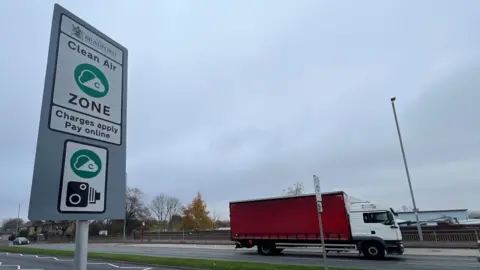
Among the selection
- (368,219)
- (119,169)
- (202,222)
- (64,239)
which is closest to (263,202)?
(368,219)

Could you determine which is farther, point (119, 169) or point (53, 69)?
point (119, 169)

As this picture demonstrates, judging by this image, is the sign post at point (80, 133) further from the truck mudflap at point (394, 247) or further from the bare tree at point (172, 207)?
the bare tree at point (172, 207)

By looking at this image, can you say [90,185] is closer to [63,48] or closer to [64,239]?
[63,48]

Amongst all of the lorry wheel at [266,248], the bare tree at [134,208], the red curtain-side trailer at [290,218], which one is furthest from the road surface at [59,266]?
the bare tree at [134,208]

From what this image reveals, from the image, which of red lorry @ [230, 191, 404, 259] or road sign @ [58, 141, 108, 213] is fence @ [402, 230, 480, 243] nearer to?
red lorry @ [230, 191, 404, 259]

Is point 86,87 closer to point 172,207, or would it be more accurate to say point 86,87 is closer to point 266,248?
point 266,248

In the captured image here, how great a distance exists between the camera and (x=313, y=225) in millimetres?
20844

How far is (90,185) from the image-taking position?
2168mm

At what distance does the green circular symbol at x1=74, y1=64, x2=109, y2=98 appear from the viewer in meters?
2.27

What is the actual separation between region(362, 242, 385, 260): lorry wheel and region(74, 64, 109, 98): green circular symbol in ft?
66.2

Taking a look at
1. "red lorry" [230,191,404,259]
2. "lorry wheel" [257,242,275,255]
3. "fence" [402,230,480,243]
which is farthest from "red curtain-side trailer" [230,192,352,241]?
"fence" [402,230,480,243]

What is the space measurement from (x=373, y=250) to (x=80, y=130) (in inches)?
802

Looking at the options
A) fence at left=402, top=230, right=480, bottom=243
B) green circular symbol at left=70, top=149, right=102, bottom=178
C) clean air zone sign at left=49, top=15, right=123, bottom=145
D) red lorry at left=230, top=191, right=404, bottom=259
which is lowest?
fence at left=402, top=230, right=480, bottom=243

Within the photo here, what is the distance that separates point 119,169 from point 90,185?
30 centimetres
